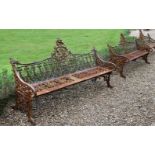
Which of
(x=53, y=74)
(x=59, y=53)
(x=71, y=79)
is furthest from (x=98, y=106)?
(x=59, y=53)

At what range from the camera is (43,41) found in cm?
1386

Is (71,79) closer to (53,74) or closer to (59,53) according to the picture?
(53,74)

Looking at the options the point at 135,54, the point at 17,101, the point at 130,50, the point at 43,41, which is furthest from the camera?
the point at 43,41

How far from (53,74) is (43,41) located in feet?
18.4

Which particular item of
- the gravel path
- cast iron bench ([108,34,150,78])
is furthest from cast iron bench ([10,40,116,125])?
cast iron bench ([108,34,150,78])

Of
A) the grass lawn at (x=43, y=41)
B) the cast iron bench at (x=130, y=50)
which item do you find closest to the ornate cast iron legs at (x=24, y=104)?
the grass lawn at (x=43, y=41)

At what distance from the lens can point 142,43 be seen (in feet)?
40.0

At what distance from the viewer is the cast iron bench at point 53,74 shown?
7387 millimetres

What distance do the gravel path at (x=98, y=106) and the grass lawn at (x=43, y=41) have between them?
8.21ft

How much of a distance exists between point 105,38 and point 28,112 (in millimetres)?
7818

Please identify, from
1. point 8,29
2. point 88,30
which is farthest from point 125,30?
point 8,29

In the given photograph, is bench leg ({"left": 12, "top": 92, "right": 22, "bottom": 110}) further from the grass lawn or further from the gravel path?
the grass lawn

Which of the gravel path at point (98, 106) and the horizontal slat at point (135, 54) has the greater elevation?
the horizontal slat at point (135, 54)

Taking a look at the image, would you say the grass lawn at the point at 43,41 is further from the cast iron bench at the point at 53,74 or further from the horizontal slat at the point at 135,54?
the cast iron bench at the point at 53,74
